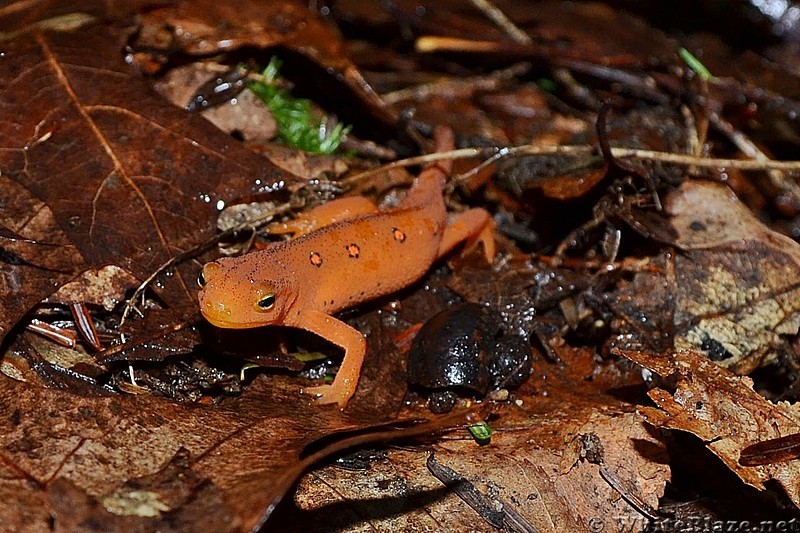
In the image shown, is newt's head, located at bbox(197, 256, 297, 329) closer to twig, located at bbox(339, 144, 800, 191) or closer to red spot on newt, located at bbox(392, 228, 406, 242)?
red spot on newt, located at bbox(392, 228, 406, 242)

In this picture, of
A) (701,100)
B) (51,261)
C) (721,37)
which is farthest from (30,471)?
(721,37)

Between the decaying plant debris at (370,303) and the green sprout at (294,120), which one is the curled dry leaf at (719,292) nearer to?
the decaying plant debris at (370,303)

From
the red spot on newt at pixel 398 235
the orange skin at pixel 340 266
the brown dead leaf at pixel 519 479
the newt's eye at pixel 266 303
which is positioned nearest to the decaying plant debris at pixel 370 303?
the brown dead leaf at pixel 519 479

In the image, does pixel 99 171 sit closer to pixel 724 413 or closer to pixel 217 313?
pixel 217 313

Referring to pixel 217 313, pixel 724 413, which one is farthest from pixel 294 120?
pixel 724 413

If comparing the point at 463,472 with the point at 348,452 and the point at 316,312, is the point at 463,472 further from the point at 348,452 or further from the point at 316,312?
the point at 316,312

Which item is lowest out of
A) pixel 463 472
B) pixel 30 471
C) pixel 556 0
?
pixel 30 471
